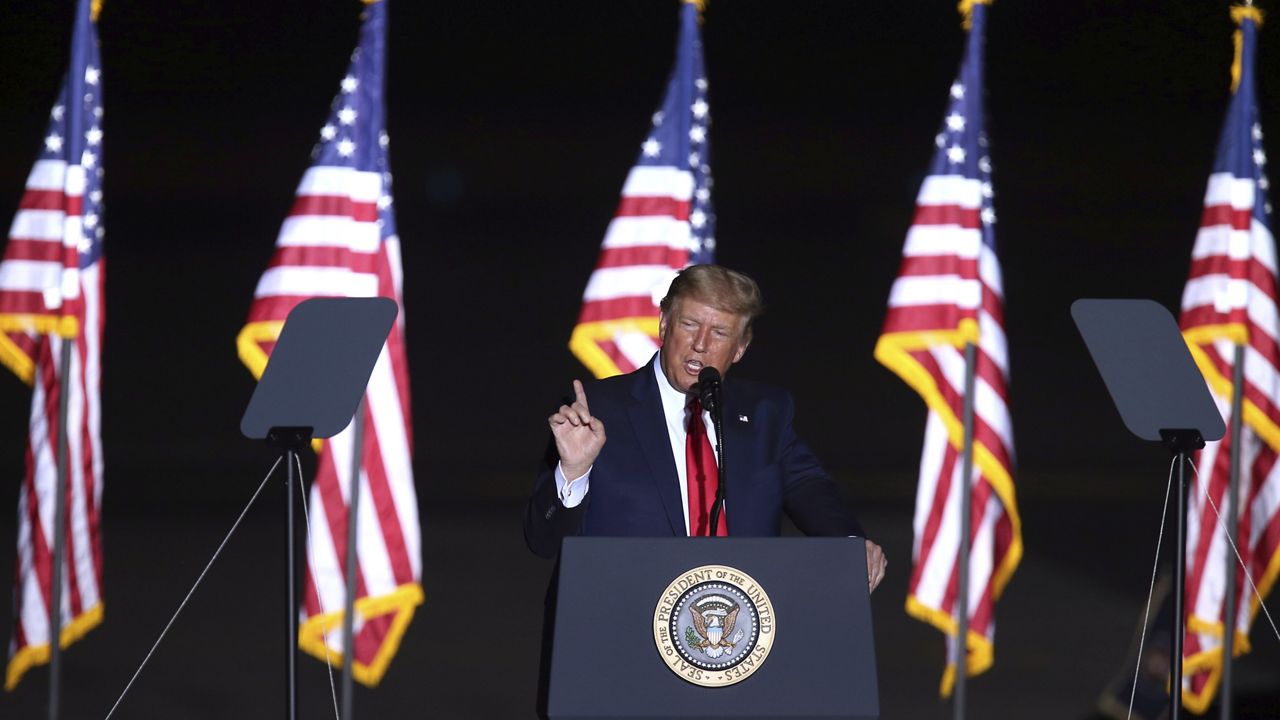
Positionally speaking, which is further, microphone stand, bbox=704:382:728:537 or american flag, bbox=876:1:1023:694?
american flag, bbox=876:1:1023:694

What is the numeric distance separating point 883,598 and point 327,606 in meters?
4.06

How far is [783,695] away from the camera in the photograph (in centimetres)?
191

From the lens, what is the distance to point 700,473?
2414 mm

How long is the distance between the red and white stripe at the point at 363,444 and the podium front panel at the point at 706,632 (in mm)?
2388

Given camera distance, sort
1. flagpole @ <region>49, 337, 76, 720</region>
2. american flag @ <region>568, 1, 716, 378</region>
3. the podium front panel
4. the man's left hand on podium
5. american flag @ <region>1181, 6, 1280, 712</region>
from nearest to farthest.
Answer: the podium front panel, the man's left hand on podium, flagpole @ <region>49, 337, 76, 720</region>, american flag @ <region>568, 1, 716, 378</region>, american flag @ <region>1181, 6, 1280, 712</region>

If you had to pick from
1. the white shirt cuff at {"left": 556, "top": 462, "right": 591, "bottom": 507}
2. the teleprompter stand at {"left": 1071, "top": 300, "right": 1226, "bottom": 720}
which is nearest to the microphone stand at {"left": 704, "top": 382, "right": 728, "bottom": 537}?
the white shirt cuff at {"left": 556, "top": 462, "right": 591, "bottom": 507}

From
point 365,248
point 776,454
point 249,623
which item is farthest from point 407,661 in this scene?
point 776,454

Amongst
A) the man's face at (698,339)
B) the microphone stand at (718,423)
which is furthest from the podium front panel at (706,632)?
the man's face at (698,339)

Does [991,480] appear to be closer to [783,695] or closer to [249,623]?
[783,695]

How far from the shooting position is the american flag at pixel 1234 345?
4500 mm

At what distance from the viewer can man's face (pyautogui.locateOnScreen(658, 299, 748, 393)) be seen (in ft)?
7.91

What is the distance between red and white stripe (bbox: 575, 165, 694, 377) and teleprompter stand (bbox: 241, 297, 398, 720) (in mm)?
1964

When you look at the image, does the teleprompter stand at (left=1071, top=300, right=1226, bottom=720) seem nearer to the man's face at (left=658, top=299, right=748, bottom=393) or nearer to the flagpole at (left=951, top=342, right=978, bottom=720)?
the man's face at (left=658, top=299, right=748, bottom=393)

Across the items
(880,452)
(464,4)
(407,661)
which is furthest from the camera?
(880,452)
